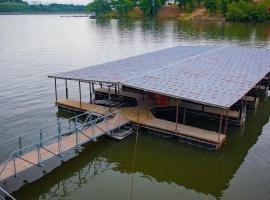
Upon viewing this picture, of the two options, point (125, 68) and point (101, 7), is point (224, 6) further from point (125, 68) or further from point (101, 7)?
point (125, 68)

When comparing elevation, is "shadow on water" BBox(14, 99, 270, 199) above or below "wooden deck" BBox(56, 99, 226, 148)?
below

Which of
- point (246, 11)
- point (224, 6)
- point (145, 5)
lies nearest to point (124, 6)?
point (145, 5)

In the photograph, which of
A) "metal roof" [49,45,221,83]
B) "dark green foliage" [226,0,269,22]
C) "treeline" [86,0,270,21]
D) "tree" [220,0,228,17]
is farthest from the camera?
"tree" [220,0,228,17]

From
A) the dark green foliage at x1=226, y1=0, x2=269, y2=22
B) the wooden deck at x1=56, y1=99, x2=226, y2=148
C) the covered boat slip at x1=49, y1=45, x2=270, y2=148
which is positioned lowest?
the wooden deck at x1=56, y1=99, x2=226, y2=148

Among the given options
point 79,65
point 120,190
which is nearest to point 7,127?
point 120,190

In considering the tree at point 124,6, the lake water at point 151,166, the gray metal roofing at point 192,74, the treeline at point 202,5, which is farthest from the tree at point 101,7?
the lake water at point 151,166

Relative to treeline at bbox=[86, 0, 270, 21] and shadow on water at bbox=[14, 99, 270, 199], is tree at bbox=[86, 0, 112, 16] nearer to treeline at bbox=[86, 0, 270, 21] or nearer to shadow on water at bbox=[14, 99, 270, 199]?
treeline at bbox=[86, 0, 270, 21]

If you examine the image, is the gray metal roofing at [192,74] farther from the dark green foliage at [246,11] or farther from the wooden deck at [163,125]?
the dark green foliage at [246,11]

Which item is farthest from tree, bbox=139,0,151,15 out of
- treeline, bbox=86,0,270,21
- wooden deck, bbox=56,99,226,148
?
wooden deck, bbox=56,99,226,148
